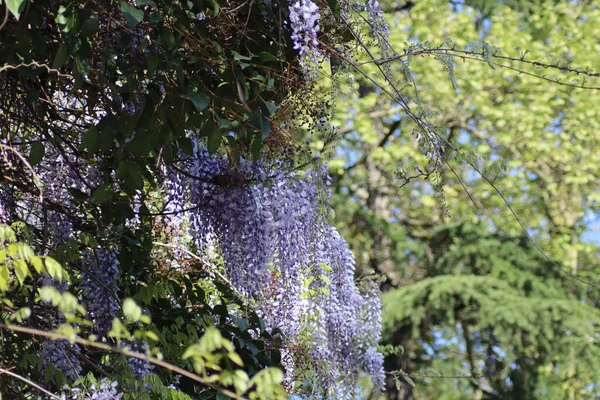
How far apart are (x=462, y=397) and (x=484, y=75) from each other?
3.20 metres

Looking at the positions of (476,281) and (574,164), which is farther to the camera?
(574,164)

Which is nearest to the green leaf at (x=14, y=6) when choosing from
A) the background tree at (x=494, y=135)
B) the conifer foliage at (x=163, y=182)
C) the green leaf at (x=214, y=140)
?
the conifer foliage at (x=163, y=182)

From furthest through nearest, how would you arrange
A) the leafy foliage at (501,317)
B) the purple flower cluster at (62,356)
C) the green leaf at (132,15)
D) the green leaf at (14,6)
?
the leafy foliage at (501,317) → the purple flower cluster at (62,356) → the green leaf at (132,15) → the green leaf at (14,6)

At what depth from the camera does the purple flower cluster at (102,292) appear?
2768 millimetres

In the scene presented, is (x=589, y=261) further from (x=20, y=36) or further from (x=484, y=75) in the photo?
(x=20, y=36)

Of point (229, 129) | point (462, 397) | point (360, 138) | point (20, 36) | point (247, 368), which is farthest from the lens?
point (360, 138)

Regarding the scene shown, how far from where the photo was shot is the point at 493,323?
686cm

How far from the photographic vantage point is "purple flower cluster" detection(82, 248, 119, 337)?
277 centimetres

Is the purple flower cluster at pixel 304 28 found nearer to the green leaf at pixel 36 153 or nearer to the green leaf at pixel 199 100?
the green leaf at pixel 199 100

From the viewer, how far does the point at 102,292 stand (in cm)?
278

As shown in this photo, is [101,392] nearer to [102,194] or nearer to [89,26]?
[102,194]

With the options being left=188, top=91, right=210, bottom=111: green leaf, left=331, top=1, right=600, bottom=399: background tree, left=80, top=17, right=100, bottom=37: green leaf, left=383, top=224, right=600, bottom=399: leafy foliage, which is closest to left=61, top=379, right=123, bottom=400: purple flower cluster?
left=188, top=91, right=210, bottom=111: green leaf

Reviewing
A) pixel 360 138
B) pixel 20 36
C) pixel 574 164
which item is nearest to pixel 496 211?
pixel 574 164

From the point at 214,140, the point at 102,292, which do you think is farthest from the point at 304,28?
the point at 102,292
